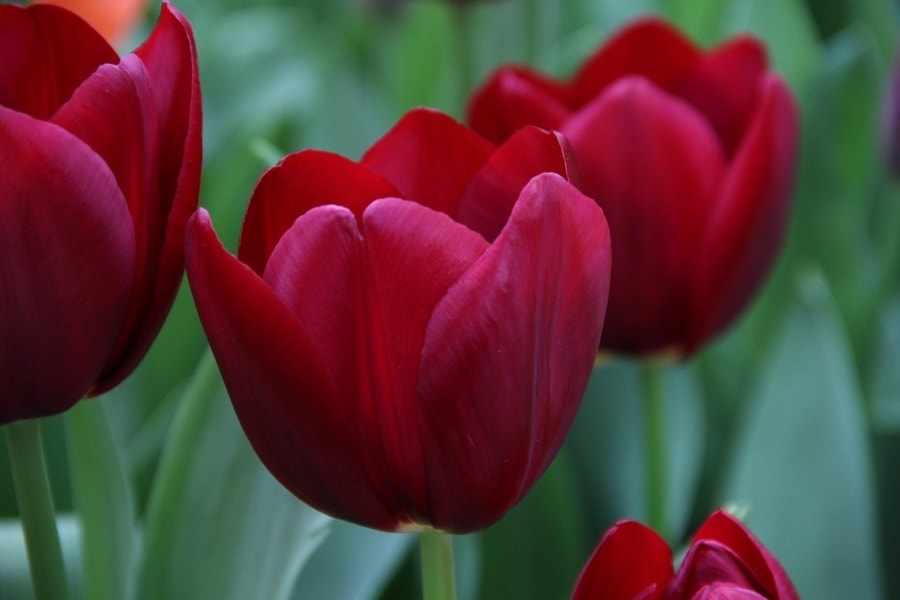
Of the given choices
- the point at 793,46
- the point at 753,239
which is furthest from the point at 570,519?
the point at 793,46

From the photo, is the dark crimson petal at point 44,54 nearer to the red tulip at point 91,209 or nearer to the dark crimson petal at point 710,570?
the red tulip at point 91,209

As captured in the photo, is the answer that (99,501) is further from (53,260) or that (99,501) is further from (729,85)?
(729,85)

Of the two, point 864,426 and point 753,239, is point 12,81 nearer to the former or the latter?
point 753,239

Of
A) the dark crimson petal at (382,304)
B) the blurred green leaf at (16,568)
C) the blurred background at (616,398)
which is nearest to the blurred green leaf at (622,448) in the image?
the blurred background at (616,398)

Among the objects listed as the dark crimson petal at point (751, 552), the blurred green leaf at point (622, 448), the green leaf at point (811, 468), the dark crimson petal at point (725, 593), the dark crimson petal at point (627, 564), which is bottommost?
the blurred green leaf at point (622, 448)

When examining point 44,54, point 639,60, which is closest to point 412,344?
point 44,54
